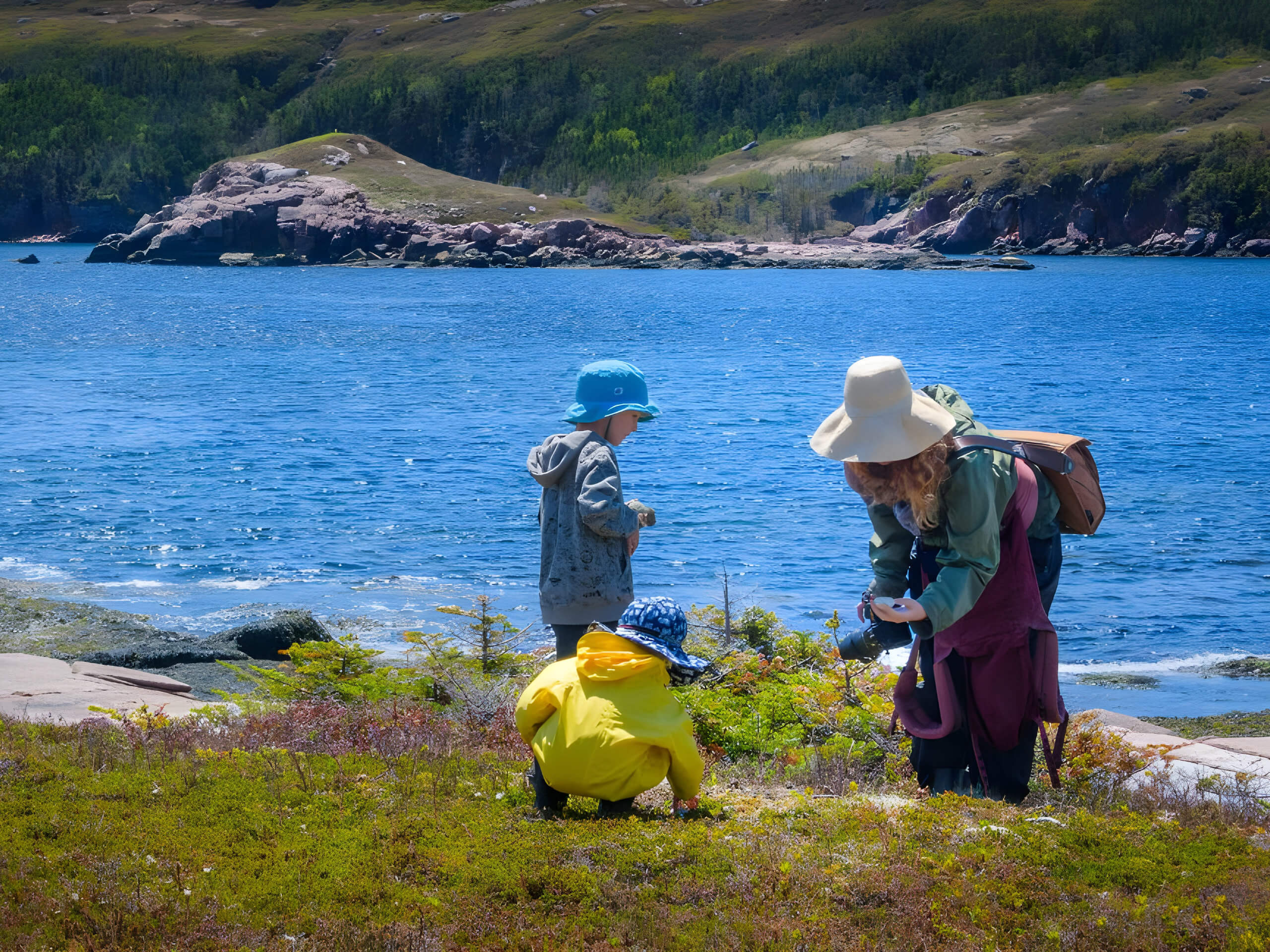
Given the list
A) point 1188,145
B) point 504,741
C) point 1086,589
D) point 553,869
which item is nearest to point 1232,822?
point 553,869

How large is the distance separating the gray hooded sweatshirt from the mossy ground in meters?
1.03

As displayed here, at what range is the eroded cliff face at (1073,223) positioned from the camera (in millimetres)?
146250

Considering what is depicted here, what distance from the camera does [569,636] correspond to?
605 cm

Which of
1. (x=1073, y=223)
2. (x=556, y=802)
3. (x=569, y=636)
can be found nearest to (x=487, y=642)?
(x=569, y=636)

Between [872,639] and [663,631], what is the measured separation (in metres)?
0.85

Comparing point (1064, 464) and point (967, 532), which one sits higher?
point (1064, 464)

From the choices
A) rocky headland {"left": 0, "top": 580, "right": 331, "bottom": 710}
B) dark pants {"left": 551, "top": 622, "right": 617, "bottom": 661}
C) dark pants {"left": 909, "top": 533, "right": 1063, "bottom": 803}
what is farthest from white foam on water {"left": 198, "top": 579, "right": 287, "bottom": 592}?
dark pants {"left": 909, "top": 533, "right": 1063, "bottom": 803}

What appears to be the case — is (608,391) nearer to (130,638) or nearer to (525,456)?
(130,638)

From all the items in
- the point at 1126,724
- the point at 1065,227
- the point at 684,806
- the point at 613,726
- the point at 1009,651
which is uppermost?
the point at 1065,227

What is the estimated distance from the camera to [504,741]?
21.0 ft

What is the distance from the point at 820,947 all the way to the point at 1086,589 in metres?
13.3

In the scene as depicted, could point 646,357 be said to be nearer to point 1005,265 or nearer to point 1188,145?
point 1005,265

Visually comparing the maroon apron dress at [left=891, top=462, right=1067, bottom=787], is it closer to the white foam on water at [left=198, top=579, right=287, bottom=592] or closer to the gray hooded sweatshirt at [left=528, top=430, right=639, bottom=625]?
the gray hooded sweatshirt at [left=528, top=430, right=639, bottom=625]

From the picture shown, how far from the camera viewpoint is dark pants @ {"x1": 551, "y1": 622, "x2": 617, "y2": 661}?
5988mm
